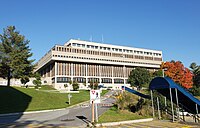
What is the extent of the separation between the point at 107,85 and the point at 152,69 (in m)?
32.5

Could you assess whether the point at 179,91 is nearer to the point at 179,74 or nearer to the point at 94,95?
the point at 94,95

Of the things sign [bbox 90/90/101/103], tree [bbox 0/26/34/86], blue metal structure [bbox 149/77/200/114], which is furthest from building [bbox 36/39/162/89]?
sign [bbox 90/90/101/103]

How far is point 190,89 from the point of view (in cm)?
6253

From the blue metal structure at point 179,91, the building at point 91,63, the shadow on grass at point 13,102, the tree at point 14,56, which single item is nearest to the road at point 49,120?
the shadow on grass at point 13,102

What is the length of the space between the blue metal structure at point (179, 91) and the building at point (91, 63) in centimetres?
6723

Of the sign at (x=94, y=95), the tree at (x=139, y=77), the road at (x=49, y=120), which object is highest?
the tree at (x=139, y=77)

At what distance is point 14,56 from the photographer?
51000mm

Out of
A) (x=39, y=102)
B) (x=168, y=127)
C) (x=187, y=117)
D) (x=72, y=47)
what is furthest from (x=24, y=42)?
(x=168, y=127)

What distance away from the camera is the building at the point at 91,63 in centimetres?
8881

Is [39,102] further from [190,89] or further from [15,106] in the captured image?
[190,89]

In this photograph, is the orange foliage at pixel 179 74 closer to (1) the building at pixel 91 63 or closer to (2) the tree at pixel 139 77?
Result: (2) the tree at pixel 139 77

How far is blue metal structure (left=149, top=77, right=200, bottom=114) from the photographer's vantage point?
15286 mm

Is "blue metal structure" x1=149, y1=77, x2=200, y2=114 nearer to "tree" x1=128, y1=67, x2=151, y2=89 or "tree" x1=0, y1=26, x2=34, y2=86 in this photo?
"tree" x1=0, y1=26, x2=34, y2=86

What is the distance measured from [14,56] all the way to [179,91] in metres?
44.9
